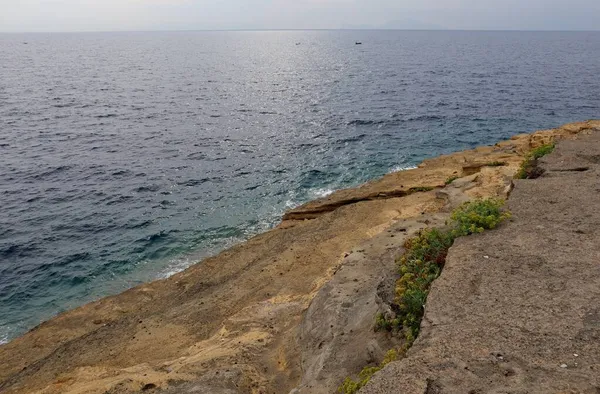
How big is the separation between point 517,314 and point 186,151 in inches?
1509

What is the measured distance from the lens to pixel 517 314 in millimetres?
9320

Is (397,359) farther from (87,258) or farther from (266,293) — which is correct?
(87,258)

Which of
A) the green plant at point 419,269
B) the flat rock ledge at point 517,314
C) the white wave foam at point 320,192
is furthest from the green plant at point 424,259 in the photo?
the white wave foam at point 320,192

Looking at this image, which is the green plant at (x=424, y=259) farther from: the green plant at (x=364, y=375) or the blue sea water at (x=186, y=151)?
the blue sea water at (x=186, y=151)

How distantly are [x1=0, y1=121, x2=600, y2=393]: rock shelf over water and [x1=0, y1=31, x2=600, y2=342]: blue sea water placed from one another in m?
5.38

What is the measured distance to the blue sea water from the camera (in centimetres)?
2669

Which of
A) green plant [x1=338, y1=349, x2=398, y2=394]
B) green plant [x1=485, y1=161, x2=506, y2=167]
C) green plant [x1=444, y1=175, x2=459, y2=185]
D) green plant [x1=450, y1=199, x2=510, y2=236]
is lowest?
green plant [x1=444, y1=175, x2=459, y2=185]

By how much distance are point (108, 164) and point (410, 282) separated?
3593 cm

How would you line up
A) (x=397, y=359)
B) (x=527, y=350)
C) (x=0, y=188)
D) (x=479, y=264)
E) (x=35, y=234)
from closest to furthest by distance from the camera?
(x=527, y=350) → (x=397, y=359) → (x=479, y=264) → (x=35, y=234) → (x=0, y=188)

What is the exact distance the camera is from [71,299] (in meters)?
23.5

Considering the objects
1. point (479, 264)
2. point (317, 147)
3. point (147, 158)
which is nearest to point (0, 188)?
point (147, 158)

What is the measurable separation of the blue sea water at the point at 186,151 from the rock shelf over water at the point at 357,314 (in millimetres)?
5378

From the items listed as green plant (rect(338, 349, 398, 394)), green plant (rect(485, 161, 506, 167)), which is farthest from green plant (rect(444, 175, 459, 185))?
green plant (rect(338, 349, 398, 394))

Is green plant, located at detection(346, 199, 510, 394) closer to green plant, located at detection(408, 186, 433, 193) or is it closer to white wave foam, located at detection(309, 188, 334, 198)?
green plant, located at detection(408, 186, 433, 193)
